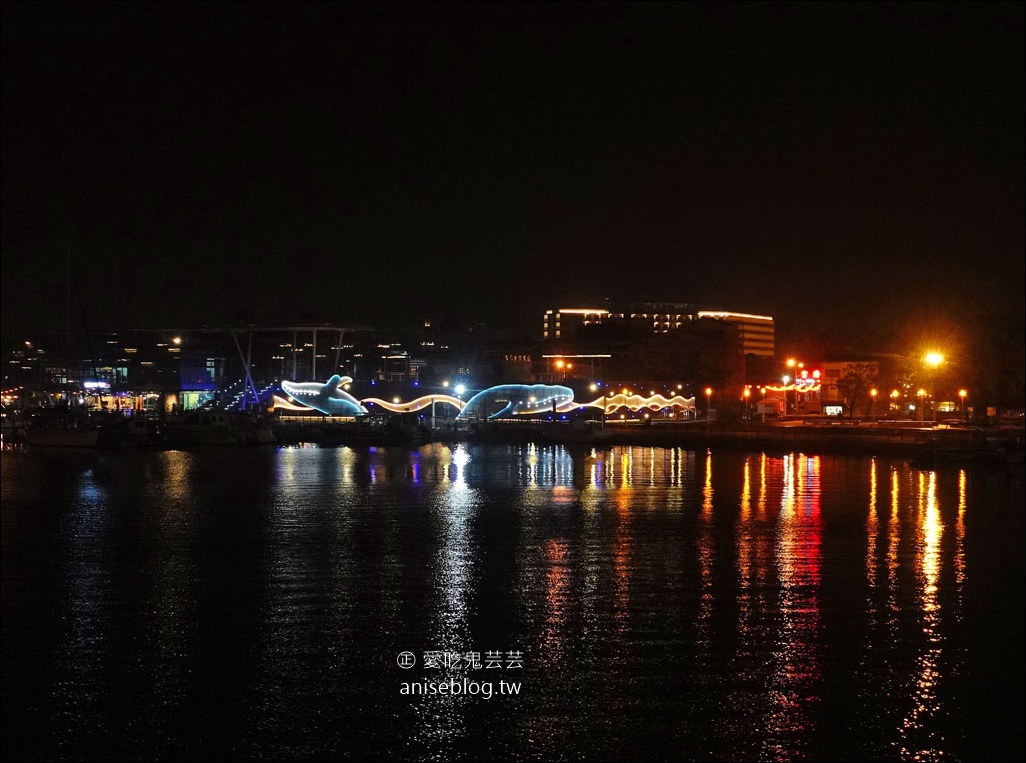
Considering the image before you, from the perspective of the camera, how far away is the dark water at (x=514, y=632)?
809cm

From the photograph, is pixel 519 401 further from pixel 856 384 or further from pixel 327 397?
pixel 856 384

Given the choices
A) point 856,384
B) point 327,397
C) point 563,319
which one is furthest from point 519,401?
point 563,319

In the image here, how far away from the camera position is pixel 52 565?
14.8 metres

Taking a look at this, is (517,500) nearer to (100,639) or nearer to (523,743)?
(100,639)

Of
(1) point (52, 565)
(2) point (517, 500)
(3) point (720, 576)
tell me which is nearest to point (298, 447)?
(2) point (517, 500)

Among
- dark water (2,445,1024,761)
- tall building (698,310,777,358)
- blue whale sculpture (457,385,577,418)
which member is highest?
tall building (698,310,777,358)

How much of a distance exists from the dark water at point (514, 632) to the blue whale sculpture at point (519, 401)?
38171 mm

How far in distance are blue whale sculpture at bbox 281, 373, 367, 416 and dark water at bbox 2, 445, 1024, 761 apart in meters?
37.5

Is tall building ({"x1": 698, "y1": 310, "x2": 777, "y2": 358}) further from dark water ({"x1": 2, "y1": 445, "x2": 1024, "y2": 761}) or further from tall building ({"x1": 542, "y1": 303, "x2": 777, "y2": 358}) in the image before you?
dark water ({"x1": 2, "y1": 445, "x2": 1024, "y2": 761})

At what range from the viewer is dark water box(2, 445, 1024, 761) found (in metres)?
8.09

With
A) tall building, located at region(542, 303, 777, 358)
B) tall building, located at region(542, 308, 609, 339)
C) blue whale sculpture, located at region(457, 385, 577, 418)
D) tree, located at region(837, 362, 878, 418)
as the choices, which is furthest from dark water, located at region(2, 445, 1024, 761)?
tall building, located at region(542, 308, 609, 339)

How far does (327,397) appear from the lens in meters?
60.1

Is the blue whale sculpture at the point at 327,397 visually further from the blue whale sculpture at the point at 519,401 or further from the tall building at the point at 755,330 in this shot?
the tall building at the point at 755,330

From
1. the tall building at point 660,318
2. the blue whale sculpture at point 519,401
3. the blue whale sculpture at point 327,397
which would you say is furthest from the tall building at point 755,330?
the blue whale sculpture at point 327,397
